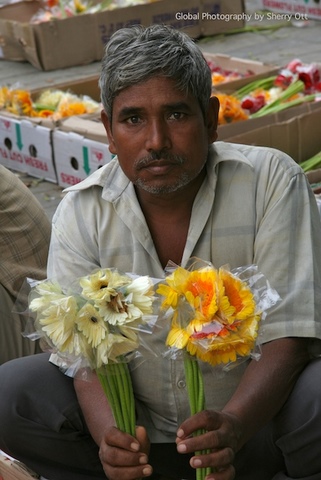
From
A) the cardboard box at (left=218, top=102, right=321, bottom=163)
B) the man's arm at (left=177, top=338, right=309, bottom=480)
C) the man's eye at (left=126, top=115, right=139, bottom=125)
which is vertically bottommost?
the cardboard box at (left=218, top=102, right=321, bottom=163)

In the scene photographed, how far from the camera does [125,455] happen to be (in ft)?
6.88

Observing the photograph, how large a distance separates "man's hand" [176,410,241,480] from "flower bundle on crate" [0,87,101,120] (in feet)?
11.5

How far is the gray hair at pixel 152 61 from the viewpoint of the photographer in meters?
2.21

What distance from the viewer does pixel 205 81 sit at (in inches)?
90.9

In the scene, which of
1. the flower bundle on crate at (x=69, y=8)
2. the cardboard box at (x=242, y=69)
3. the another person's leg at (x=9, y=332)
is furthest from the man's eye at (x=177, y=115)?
the flower bundle on crate at (x=69, y=8)

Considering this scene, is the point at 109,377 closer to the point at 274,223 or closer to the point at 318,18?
the point at 274,223

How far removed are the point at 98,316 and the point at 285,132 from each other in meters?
2.67

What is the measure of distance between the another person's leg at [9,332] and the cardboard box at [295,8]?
19.4 feet

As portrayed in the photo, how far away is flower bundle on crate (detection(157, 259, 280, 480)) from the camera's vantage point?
197 cm

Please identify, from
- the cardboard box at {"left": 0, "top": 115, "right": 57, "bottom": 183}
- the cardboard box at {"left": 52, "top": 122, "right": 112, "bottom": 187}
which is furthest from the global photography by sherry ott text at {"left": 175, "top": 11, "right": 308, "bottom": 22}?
the cardboard box at {"left": 52, "top": 122, "right": 112, "bottom": 187}

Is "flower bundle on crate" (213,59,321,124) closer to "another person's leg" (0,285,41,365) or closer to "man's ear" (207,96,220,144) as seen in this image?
"another person's leg" (0,285,41,365)

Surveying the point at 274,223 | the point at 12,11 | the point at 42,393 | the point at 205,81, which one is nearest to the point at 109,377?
the point at 42,393

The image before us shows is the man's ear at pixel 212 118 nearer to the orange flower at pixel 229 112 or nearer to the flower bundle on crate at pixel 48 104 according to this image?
the orange flower at pixel 229 112

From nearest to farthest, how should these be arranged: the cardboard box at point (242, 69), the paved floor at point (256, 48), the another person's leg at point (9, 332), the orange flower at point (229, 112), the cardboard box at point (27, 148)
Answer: the another person's leg at point (9, 332), the orange flower at point (229, 112), the cardboard box at point (27, 148), the cardboard box at point (242, 69), the paved floor at point (256, 48)
